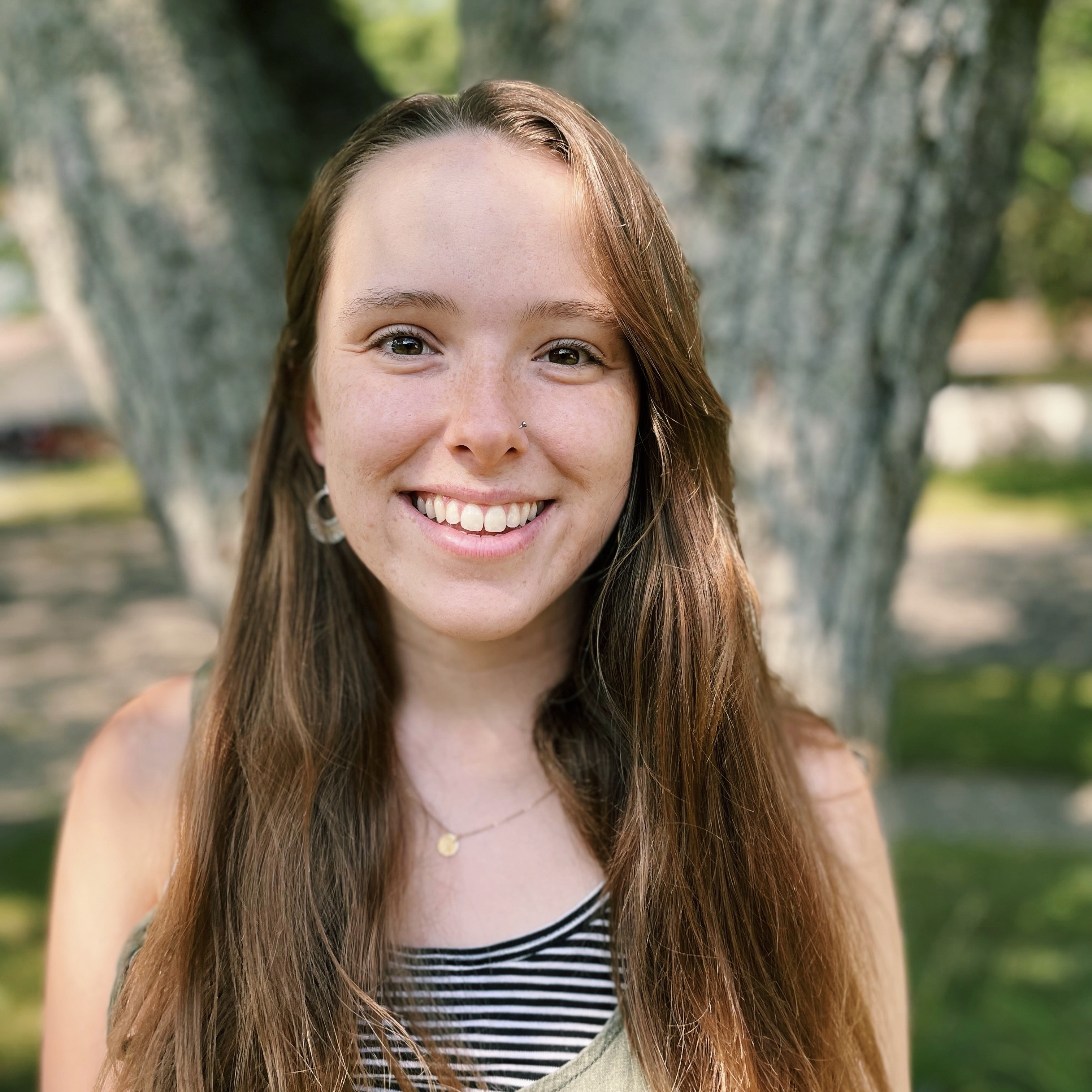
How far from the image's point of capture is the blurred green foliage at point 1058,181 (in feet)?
29.7

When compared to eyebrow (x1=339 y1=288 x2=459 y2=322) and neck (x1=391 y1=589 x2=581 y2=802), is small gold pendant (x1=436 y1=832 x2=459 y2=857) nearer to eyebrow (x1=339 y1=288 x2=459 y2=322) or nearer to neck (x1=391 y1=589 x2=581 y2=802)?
neck (x1=391 y1=589 x2=581 y2=802)

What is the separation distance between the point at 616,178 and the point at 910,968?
3550 millimetres

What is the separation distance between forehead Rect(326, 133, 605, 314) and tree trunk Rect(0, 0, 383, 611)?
79 cm

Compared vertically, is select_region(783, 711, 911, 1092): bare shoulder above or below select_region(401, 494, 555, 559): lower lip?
below

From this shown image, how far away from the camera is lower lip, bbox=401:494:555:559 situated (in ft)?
5.00

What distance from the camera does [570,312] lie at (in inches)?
59.6

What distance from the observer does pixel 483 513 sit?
152cm

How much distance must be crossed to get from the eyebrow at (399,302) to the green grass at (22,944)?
3.38 m

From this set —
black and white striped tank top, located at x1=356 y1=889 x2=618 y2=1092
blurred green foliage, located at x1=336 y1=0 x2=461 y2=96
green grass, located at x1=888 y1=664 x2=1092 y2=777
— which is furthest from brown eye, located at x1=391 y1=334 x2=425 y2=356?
blurred green foliage, located at x1=336 y1=0 x2=461 y2=96

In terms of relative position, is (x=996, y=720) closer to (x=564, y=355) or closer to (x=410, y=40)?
(x=564, y=355)

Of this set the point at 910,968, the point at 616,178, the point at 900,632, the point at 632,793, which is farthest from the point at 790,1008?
the point at 900,632

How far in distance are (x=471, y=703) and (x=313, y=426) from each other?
0.49 m

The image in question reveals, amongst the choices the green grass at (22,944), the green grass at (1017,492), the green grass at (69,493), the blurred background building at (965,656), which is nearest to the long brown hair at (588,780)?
the blurred background building at (965,656)

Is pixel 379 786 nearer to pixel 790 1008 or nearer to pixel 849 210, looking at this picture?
pixel 790 1008
